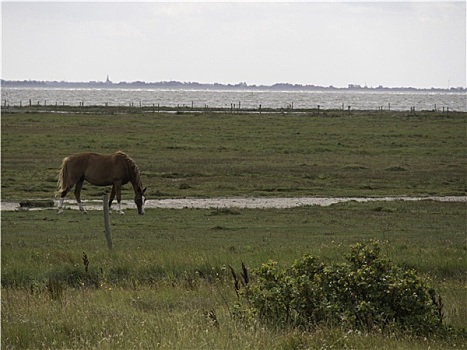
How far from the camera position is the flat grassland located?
9.80m

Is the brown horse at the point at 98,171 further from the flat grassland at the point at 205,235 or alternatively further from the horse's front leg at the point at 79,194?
the flat grassland at the point at 205,235

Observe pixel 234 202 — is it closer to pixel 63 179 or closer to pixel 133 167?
pixel 133 167

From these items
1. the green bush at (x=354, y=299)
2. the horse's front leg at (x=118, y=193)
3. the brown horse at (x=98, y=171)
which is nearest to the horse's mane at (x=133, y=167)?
the brown horse at (x=98, y=171)

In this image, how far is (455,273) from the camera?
16359mm

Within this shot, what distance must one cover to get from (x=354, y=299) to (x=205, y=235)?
1125cm

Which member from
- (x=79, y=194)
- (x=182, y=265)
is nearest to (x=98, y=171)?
(x=79, y=194)

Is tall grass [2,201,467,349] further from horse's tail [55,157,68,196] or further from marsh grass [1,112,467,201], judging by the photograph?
marsh grass [1,112,467,201]

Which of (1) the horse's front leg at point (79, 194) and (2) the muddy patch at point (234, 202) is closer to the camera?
(1) the horse's front leg at point (79, 194)

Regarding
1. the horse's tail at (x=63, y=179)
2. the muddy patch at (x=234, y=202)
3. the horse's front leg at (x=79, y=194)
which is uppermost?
the horse's tail at (x=63, y=179)

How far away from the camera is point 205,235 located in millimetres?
21453

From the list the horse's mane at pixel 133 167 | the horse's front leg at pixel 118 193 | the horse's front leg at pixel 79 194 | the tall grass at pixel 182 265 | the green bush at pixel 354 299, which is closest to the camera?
the tall grass at pixel 182 265

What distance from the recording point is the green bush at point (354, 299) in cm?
1016

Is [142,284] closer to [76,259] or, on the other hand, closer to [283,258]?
[76,259]

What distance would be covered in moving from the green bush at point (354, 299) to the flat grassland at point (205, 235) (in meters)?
0.34
